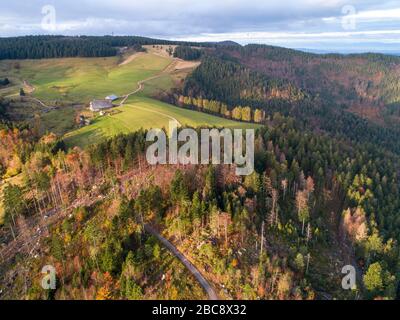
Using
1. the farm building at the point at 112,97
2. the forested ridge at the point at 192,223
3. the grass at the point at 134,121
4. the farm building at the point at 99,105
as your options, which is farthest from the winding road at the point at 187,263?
the farm building at the point at 112,97

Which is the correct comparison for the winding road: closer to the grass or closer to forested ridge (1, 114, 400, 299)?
forested ridge (1, 114, 400, 299)

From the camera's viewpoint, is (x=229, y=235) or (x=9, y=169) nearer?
(x=229, y=235)

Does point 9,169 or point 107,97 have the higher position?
point 107,97

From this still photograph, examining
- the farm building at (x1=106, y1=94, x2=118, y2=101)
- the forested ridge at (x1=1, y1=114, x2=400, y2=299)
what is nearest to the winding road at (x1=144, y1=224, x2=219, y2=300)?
the forested ridge at (x1=1, y1=114, x2=400, y2=299)

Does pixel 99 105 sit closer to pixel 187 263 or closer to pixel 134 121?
pixel 134 121
